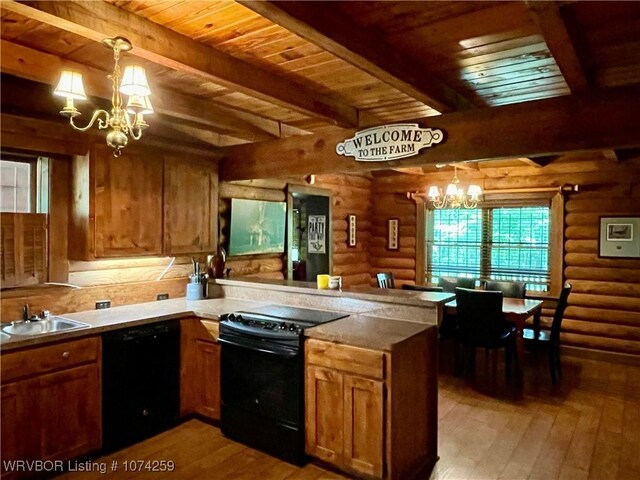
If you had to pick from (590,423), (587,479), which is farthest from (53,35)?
(590,423)

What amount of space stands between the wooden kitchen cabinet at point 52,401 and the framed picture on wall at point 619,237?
18.0ft

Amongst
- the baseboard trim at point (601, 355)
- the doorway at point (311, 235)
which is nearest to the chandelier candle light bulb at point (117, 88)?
the doorway at point (311, 235)

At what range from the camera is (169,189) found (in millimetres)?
3660

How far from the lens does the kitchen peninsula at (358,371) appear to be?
248cm

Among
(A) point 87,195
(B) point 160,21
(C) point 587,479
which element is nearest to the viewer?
→ (B) point 160,21

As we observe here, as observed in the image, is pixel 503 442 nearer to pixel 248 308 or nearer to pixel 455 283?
pixel 248 308

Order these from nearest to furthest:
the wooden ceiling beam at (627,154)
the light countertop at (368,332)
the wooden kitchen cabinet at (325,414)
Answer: the light countertop at (368,332)
the wooden kitchen cabinet at (325,414)
the wooden ceiling beam at (627,154)

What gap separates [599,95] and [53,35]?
3.05m

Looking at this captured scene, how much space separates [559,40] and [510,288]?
385 centimetres

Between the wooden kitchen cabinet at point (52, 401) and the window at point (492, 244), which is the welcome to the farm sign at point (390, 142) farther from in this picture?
the window at point (492, 244)

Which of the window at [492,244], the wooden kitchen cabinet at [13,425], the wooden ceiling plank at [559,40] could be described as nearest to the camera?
the wooden ceiling plank at [559,40]

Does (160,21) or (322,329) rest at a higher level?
(160,21)

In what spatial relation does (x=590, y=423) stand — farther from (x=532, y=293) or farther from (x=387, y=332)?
(x=532, y=293)

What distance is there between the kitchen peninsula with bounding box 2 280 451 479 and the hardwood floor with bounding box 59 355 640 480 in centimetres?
20
